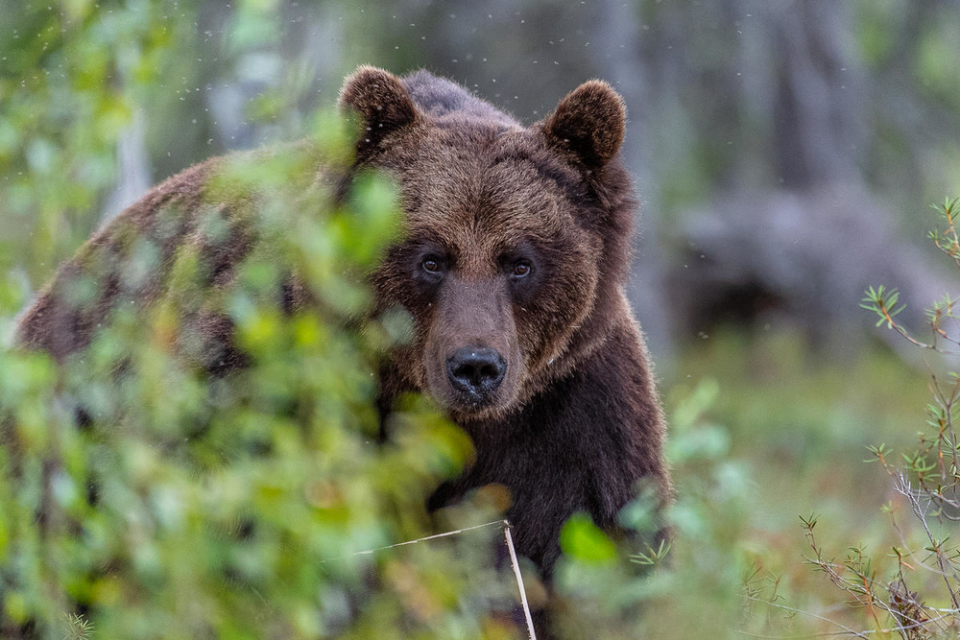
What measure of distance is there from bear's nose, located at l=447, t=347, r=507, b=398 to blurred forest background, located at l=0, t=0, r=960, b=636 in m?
4.30

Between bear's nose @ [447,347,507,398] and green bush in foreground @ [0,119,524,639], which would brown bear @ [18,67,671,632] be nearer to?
bear's nose @ [447,347,507,398]

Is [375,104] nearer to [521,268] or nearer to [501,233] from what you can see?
[501,233]

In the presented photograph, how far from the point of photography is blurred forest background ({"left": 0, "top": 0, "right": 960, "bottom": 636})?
1002 centimetres

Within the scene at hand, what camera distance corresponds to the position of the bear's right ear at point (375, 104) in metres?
3.95

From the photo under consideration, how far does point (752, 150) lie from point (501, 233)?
9562 mm

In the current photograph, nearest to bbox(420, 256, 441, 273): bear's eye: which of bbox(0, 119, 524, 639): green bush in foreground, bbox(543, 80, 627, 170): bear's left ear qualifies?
bbox(543, 80, 627, 170): bear's left ear

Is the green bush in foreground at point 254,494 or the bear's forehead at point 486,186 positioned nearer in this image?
the green bush in foreground at point 254,494

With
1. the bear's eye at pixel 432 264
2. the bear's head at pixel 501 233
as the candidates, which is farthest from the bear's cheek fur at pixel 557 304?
the bear's eye at pixel 432 264

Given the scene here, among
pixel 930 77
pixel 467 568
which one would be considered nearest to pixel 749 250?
pixel 930 77

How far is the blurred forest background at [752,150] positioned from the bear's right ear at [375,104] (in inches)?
141

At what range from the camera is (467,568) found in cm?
318

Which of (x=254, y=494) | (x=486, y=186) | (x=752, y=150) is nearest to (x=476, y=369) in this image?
(x=486, y=186)

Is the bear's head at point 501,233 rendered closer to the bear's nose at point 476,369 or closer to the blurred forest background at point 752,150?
the bear's nose at point 476,369

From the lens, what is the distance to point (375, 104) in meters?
4.04
